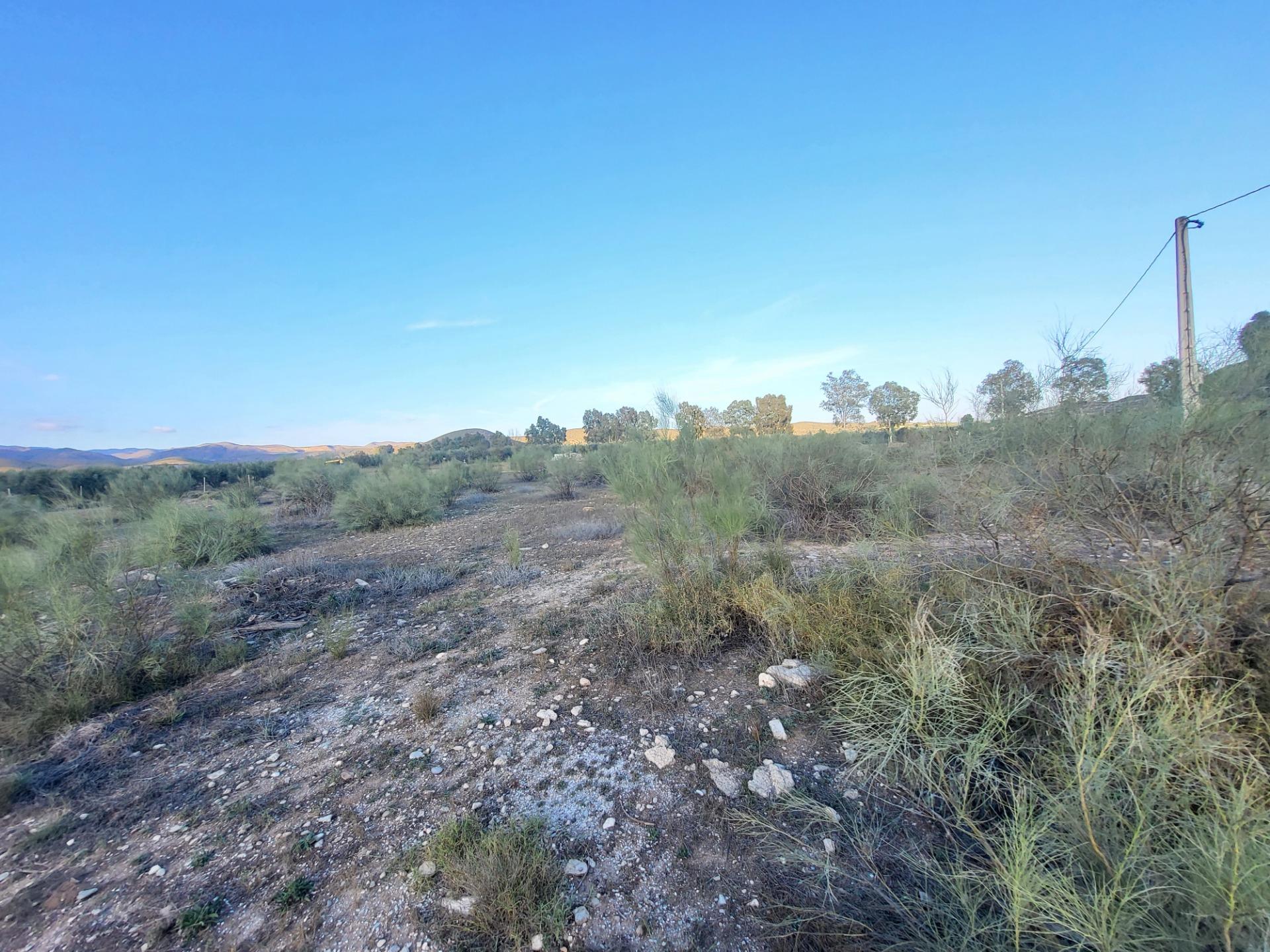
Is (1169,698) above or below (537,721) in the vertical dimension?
above

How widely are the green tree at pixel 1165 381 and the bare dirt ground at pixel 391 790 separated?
4395mm

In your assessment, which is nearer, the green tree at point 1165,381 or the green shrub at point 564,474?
the green tree at point 1165,381

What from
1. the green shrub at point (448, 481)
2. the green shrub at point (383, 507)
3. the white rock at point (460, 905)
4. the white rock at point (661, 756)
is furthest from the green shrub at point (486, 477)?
the white rock at point (460, 905)

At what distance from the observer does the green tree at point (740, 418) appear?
9844 mm

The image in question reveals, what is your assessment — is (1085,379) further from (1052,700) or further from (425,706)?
(425,706)

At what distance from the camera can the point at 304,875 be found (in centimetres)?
218

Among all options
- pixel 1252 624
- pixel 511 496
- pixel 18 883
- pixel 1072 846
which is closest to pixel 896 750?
pixel 1072 846

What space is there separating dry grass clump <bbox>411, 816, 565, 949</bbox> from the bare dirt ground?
0.08 m

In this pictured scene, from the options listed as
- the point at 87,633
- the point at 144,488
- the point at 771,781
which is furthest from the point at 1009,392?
the point at 144,488

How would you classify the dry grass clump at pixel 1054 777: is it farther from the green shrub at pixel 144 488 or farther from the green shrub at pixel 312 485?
the green shrub at pixel 312 485

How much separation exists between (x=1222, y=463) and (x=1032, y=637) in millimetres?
1354

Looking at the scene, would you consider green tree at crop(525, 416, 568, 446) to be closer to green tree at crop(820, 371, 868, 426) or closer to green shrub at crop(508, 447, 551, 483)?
green shrub at crop(508, 447, 551, 483)

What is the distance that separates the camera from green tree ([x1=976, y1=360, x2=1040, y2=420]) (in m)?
4.65

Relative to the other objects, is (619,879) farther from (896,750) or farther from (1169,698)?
(1169,698)
